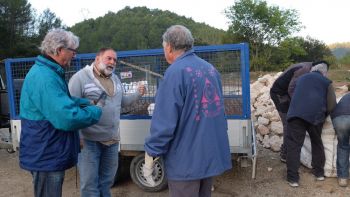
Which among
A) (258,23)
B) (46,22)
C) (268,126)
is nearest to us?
(268,126)

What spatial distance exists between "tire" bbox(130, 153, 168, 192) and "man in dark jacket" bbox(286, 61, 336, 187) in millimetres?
1724

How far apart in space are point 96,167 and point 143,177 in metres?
1.53

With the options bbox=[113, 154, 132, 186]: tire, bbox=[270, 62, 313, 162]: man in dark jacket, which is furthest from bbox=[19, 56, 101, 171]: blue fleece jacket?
bbox=[270, 62, 313, 162]: man in dark jacket

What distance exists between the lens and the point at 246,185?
213 inches

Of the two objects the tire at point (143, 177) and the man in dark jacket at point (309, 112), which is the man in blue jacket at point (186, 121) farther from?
the man in dark jacket at point (309, 112)

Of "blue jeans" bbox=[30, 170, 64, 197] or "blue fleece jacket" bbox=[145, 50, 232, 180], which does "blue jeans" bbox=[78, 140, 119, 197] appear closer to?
"blue jeans" bbox=[30, 170, 64, 197]

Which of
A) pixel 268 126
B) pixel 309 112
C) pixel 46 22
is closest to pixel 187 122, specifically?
pixel 309 112

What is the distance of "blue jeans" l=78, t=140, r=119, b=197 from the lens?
3.63 meters

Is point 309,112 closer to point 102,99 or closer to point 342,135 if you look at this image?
point 342,135

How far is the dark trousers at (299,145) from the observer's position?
5207 mm

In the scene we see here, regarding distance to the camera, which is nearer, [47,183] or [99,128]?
[47,183]

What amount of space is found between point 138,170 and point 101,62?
1.96 meters

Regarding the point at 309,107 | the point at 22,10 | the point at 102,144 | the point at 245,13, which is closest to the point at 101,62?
the point at 102,144

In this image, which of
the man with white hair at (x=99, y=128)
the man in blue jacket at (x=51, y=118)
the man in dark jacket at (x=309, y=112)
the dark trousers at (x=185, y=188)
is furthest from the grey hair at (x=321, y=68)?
the man in blue jacket at (x=51, y=118)
